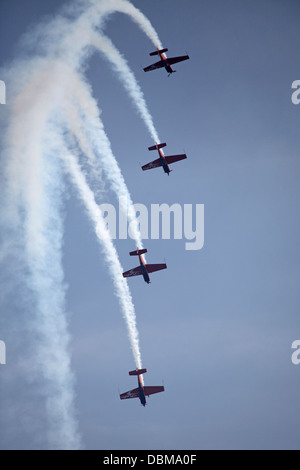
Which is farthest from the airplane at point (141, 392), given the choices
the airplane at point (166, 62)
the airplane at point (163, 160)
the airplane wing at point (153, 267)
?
the airplane at point (166, 62)

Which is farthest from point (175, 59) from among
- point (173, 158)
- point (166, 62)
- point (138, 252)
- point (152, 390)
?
point (152, 390)

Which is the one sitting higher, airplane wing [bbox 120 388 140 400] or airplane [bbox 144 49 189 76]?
airplane [bbox 144 49 189 76]

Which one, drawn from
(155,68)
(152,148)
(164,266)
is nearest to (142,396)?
(164,266)

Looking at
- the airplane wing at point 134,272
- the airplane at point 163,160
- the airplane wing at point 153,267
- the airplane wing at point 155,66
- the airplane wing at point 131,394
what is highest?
the airplane wing at point 155,66

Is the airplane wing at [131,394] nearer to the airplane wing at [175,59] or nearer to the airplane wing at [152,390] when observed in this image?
the airplane wing at [152,390]

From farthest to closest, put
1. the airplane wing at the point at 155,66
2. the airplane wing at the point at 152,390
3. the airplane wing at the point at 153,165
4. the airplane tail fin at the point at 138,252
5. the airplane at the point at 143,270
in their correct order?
the airplane wing at the point at 153,165, the airplane wing at the point at 155,66, the airplane wing at the point at 152,390, the airplane at the point at 143,270, the airplane tail fin at the point at 138,252

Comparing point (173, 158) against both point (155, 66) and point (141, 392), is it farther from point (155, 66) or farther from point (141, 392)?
point (141, 392)


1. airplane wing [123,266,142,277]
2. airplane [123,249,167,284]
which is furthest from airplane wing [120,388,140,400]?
airplane wing [123,266,142,277]

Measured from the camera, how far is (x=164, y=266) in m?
92.4

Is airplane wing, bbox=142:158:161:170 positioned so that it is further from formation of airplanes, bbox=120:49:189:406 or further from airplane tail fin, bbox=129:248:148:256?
airplane tail fin, bbox=129:248:148:256

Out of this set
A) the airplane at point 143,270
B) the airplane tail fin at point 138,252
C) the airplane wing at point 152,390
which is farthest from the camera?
the airplane wing at point 152,390

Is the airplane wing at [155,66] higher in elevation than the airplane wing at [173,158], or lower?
higher
